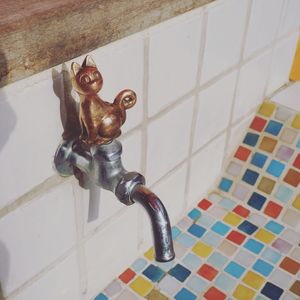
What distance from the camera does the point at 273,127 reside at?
0.69m

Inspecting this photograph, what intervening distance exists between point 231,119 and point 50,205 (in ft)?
1.14

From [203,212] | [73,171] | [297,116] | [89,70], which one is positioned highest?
[89,70]

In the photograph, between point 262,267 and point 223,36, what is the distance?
0.30m

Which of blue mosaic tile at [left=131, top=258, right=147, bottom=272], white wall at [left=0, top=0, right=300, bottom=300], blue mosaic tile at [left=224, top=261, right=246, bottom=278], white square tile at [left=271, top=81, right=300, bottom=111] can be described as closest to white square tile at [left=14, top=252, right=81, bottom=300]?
white wall at [left=0, top=0, right=300, bottom=300]

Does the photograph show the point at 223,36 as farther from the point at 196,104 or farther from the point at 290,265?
the point at 290,265

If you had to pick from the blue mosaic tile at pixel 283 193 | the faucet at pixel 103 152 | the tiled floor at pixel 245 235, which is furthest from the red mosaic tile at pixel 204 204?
the faucet at pixel 103 152

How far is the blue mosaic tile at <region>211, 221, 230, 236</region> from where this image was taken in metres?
0.64

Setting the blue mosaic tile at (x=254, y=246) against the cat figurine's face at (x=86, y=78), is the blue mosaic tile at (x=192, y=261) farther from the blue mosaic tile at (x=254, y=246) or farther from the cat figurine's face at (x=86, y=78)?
the cat figurine's face at (x=86, y=78)

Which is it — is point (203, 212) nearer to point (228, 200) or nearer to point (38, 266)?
point (228, 200)

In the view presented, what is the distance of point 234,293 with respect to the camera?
1.83 ft

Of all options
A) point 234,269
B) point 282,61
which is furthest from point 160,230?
point 282,61

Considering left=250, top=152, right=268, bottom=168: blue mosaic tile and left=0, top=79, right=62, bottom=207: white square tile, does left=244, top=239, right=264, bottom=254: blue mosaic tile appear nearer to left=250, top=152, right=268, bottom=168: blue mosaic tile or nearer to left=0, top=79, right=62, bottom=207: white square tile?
left=250, top=152, right=268, bottom=168: blue mosaic tile

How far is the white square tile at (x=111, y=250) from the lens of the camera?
50 centimetres

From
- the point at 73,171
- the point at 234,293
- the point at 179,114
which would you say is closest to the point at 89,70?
the point at 73,171
